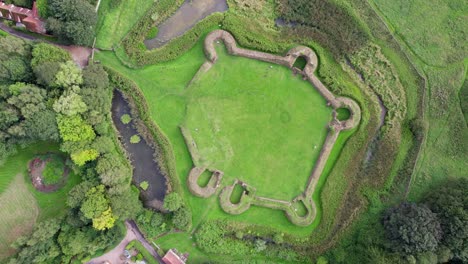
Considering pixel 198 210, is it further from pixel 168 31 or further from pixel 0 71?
pixel 0 71

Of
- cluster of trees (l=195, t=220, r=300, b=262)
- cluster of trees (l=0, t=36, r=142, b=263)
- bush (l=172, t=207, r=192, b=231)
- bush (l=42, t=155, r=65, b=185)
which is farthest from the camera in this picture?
cluster of trees (l=195, t=220, r=300, b=262)

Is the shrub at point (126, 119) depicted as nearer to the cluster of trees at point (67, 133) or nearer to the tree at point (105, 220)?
the cluster of trees at point (67, 133)

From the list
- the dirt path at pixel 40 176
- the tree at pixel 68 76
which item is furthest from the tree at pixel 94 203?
the tree at pixel 68 76

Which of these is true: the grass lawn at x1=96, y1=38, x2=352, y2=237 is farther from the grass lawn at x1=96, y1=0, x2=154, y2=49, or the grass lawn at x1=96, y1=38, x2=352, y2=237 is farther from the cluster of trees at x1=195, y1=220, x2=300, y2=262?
the grass lawn at x1=96, y1=0, x2=154, y2=49

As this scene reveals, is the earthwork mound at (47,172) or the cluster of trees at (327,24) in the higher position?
the cluster of trees at (327,24)

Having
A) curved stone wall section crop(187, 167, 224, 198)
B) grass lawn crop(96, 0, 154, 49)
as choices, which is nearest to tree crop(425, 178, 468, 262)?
curved stone wall section crop(187, 167, 224, 198)

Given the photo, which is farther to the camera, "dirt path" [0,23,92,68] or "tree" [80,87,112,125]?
"dirt path" [0,23,92,68]

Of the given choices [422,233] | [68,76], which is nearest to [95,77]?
[68,76]
